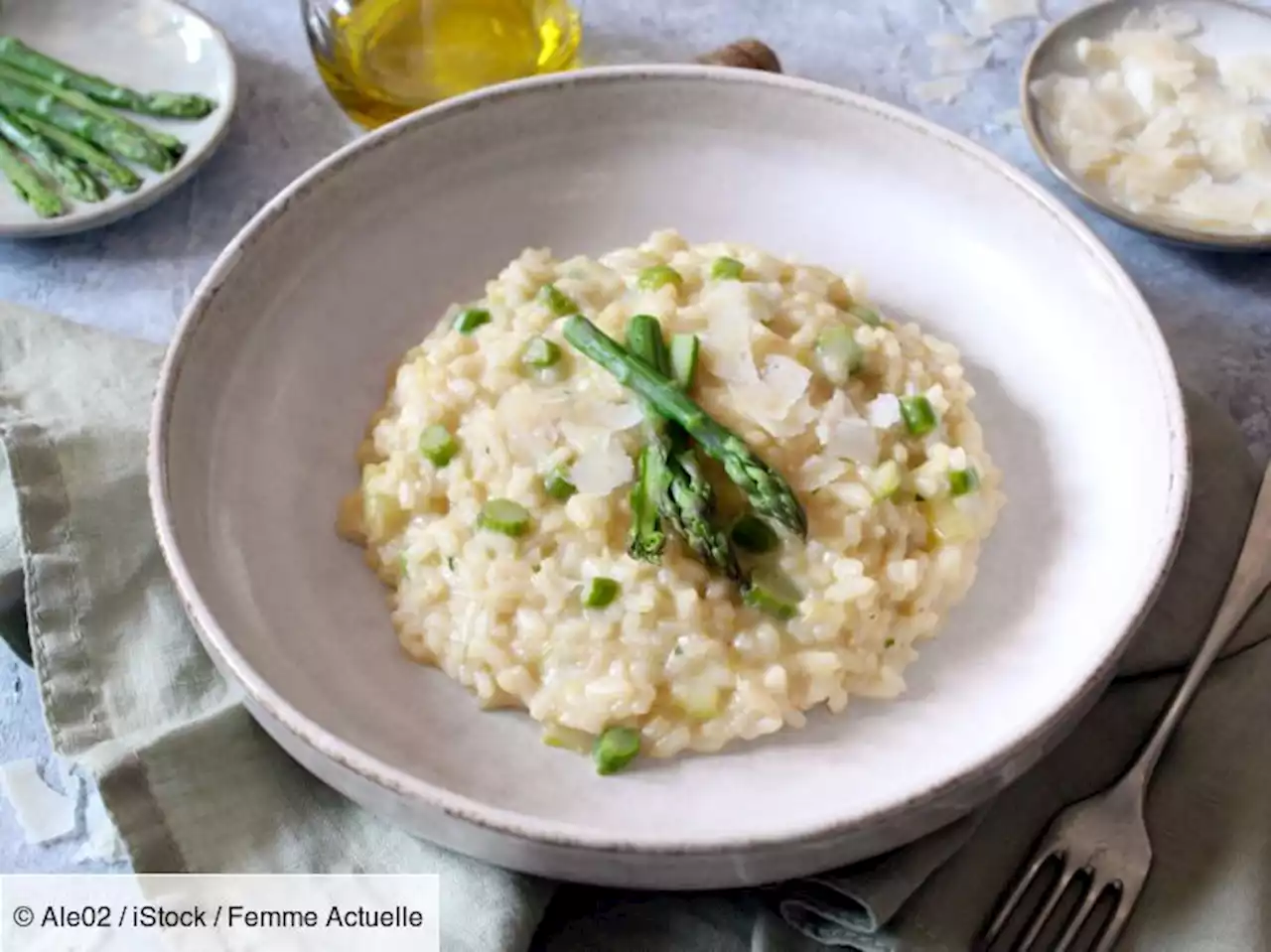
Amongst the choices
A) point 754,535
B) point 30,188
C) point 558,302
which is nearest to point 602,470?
point 754,535

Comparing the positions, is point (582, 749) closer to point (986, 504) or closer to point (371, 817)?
point (371, 817)

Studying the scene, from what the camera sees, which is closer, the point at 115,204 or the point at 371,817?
the point at 371,817

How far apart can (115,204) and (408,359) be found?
37.1 inches

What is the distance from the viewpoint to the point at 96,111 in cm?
340

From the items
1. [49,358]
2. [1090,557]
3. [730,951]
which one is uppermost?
[1090,557]

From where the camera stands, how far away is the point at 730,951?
2.22m

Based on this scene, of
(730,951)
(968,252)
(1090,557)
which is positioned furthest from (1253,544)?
(730,951)

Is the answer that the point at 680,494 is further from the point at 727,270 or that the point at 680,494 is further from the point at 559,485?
the point at 727,270

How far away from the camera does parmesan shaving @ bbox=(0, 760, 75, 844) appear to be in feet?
7.93

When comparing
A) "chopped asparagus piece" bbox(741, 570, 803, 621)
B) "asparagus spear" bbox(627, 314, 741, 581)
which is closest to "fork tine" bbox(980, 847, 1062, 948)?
"chopped asparagus piece" bbox(741, 570, 803, 621)

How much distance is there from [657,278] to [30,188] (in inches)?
62.6

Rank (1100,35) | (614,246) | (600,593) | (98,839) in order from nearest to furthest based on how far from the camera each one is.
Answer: (600,593)
(98,839)
(614,246)
(1100,35)

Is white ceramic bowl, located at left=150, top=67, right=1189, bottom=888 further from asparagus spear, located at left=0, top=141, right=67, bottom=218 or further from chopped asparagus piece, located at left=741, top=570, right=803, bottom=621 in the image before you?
asparagus spear, located at left=0, top=141, right=67, bottom=218

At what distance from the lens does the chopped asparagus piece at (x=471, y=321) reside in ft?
8.89
